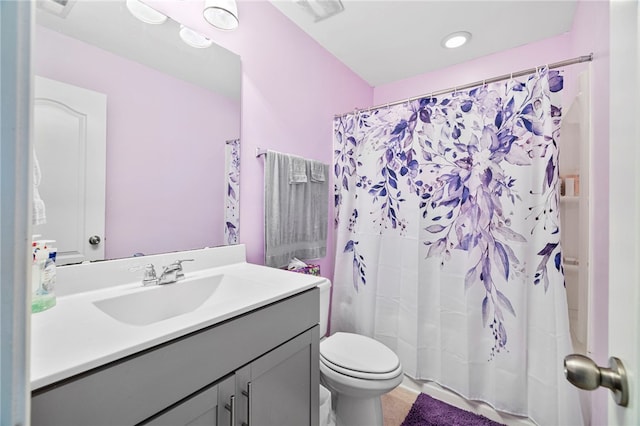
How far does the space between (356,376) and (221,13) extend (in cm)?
185

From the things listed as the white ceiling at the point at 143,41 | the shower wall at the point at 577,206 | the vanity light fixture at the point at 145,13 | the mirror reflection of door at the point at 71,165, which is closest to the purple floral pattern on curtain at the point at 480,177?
the shower wall at the point at 577,206

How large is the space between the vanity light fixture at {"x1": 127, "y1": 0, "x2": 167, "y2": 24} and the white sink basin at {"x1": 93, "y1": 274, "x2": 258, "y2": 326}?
3.61ft

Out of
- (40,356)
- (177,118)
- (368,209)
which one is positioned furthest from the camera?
(368,209)

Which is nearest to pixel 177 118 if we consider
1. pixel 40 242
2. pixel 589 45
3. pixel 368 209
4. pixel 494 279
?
pixel 40 242

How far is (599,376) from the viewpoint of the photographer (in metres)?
0.42

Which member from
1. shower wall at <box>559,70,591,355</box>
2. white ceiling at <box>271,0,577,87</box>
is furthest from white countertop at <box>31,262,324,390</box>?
white ceiling at <box>271,0,577,87</box>

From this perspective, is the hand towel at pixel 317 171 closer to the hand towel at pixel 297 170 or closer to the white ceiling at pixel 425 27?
the hand towel at pixel 297 170

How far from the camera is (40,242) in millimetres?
839

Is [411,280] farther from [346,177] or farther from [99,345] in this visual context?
[99,345]

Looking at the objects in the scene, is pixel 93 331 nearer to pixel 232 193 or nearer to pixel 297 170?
pixel 232 193

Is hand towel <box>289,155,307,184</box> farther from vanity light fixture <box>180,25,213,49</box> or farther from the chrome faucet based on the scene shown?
the chrome faucet

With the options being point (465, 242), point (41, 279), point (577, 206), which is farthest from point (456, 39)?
point (41, 279)

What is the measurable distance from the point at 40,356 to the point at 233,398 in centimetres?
47

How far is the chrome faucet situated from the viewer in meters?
1.07
